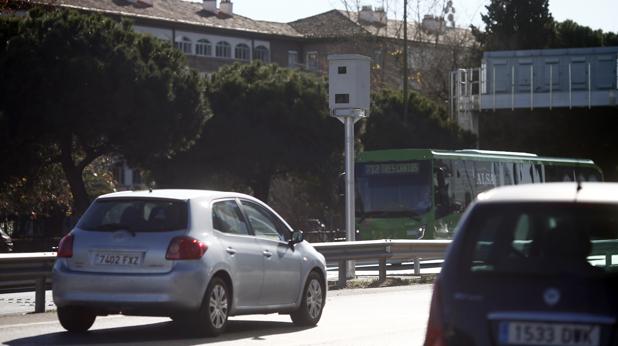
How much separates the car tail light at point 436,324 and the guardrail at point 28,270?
1058 centimetres

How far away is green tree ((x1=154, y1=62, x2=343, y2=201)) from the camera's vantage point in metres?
58.2

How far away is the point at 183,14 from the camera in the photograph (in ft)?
297

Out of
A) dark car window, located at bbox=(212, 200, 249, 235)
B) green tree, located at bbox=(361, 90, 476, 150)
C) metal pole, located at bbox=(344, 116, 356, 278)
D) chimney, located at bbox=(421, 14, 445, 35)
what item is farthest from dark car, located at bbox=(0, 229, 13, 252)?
chimney, located at bbox=(421, 14, 445, 35)

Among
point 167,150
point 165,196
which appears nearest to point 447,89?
point 167,150

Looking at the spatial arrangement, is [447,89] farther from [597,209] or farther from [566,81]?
[597,209]

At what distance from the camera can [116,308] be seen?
13195mm

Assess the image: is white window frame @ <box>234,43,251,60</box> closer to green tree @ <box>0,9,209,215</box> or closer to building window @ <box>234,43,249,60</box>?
building window @ <box>234,43,249,60</box>

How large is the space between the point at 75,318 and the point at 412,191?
24413 mm

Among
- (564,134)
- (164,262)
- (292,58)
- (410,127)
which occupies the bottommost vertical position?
(164,262)

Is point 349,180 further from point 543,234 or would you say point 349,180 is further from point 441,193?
point 543,234

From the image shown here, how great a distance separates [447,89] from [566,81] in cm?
2174

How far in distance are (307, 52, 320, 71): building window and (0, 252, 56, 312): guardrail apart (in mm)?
81666

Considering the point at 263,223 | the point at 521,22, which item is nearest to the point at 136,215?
the point at 263,223

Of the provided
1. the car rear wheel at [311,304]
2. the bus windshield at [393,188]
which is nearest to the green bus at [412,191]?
the bus windshield at [393,188]
